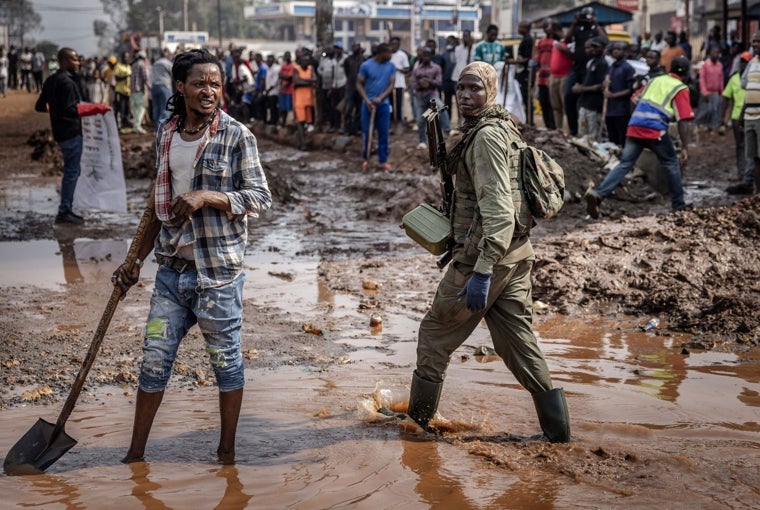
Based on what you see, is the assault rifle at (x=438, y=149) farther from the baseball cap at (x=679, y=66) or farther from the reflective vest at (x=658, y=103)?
the baseball cap at (x=679, y=66)

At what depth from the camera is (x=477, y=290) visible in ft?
12.8

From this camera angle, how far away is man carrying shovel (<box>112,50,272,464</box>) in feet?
12.5

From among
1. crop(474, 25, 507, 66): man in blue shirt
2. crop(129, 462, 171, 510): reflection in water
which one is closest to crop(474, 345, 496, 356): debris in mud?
crop(129, 462, 171, 510): reflection in water

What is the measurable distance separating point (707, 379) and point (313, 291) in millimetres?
3217

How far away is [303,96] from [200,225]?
14.7m

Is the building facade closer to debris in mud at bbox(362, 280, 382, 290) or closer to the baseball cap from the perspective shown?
the baseball cap

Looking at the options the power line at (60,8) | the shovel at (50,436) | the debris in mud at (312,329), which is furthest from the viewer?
the power line at (60,8)

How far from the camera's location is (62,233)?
402 inches

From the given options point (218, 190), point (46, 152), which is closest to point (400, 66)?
point (46, 152)

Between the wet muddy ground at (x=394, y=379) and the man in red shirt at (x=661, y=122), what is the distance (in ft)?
3.33

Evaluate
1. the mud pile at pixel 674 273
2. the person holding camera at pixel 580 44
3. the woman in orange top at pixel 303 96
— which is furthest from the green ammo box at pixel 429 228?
the woman in orange top at pixel 303 96

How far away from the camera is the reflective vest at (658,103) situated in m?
9.95

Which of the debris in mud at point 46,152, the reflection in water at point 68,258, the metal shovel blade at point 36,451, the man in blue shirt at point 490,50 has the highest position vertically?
the man in blue shirt at point 490,50

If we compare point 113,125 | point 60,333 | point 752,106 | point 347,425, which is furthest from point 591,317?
point 113,125
